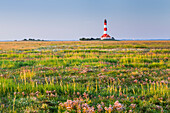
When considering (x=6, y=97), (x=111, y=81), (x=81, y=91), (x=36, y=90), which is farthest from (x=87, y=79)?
(x=6, y=97)

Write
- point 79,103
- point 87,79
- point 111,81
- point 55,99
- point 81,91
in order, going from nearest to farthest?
1. point 79,103
2. point 55,99
3. point 81,91
4. point 111,81
5. point 87,79

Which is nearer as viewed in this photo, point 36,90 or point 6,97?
point 6,97

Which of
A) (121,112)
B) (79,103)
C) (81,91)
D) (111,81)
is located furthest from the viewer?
(111,81)

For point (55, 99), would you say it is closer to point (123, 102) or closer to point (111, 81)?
point (123, 102)

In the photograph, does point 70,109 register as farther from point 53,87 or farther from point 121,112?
point 53,87

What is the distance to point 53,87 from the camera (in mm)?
8164

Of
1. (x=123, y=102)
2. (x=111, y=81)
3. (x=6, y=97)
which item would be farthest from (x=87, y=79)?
(x=6, y=97)

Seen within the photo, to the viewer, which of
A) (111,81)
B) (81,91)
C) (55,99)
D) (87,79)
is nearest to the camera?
(55,99)

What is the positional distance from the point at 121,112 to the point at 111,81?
13.0 ft

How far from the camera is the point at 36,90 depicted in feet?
26.2

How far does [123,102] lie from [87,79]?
3.96m

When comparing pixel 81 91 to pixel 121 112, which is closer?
pixel 121 112

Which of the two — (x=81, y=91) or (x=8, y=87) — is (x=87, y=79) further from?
(x=8, y=87)

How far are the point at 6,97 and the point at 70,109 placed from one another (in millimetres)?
3341
